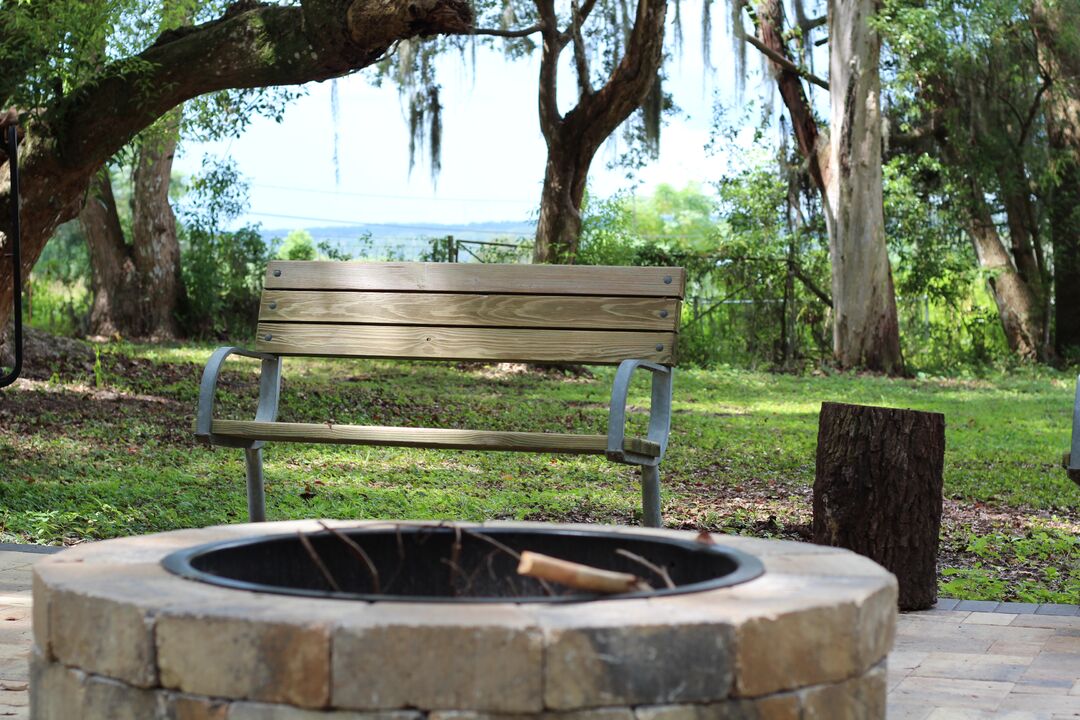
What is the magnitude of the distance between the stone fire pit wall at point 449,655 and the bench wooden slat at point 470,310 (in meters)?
2.25

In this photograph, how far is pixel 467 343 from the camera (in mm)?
4129

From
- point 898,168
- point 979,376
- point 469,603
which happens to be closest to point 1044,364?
point 979,376

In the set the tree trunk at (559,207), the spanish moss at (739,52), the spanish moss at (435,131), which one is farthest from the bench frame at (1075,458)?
the spanish moss at (435,131)

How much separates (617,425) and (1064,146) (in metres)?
14.3

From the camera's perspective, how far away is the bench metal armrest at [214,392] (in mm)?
3656

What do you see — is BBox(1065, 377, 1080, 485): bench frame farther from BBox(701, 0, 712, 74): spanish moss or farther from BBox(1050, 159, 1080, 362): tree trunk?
BBox(1050, 159, 1080, 362): tree trunk

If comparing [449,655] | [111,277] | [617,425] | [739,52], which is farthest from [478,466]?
[111,277]

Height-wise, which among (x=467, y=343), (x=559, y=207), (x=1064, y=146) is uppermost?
(x=1064, y=146)

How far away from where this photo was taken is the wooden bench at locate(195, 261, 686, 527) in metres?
3.85

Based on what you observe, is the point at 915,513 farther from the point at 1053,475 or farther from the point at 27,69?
the point at 27,69

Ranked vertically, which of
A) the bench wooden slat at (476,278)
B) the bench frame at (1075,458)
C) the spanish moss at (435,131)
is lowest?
the bench frame at (1075,458)

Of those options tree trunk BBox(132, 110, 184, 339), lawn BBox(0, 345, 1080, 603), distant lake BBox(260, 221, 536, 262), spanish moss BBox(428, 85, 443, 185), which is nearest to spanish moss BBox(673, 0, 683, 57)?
→ distant lake BBox(260, 221, 536, 262)

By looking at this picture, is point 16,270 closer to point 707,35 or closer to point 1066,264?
point 707,35

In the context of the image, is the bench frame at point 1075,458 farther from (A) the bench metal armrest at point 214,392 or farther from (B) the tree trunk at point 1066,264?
(B) the tree trunk at point 1066,264
